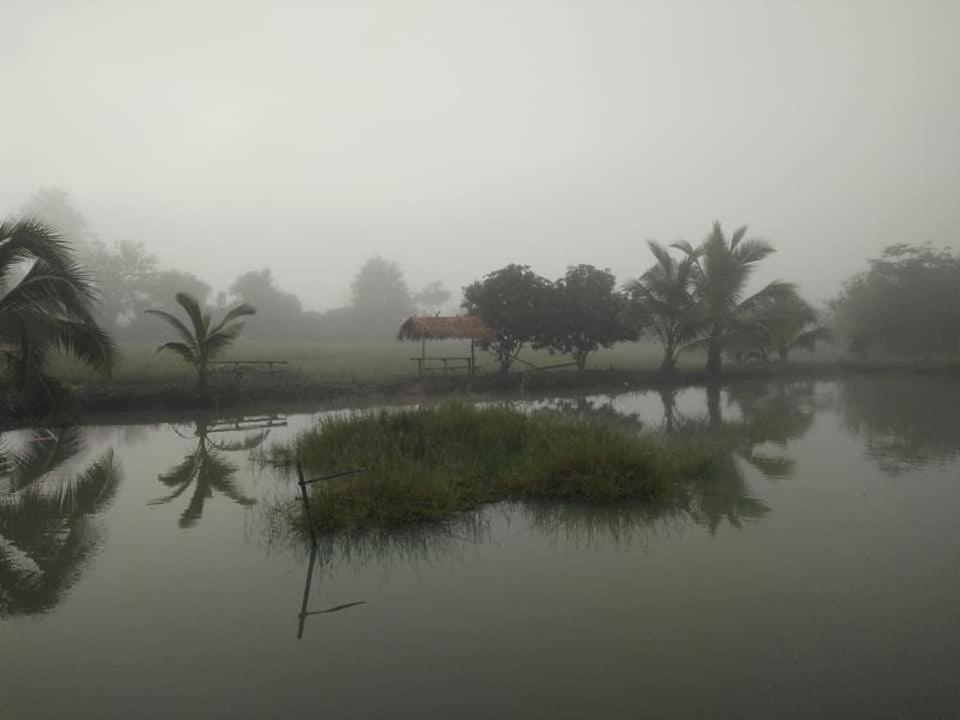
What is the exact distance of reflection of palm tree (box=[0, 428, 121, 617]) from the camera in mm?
4793

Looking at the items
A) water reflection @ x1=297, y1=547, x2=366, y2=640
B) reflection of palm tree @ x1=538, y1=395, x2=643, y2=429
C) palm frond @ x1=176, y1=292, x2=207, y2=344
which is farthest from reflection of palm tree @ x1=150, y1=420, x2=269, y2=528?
reflection of palm tree @ x1=538, y1=395, x2=643, y2=429

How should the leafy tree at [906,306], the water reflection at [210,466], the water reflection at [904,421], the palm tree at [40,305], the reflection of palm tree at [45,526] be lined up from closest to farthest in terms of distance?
the reflection of palm tree at [45,526] → the water reflection at [210,466] → the water reflection at [904,421] → the palm tree at [40,305] → the leafy tree at [906,306]

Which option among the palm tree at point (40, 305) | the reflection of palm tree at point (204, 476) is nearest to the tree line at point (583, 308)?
the palm tree at point (40, 305)

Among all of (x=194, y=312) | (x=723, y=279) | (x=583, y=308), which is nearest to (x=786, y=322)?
(x=723, y=279)

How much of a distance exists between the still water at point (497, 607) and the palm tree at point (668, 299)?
15946mm

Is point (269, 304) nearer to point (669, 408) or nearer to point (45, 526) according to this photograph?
point (669, 408)

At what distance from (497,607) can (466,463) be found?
3492mm

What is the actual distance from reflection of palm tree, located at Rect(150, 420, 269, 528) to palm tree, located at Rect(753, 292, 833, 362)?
19.6m

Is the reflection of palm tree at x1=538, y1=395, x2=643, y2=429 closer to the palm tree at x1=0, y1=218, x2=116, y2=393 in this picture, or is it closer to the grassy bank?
the grassy bank

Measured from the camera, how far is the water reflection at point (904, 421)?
31.0ft

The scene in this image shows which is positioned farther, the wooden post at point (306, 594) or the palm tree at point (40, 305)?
the palm tree at point (40, 305)

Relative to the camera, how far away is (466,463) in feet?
25.6

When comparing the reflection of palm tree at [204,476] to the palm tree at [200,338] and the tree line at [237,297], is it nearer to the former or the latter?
the palm tree at [200,338]

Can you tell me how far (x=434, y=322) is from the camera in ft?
70.5
